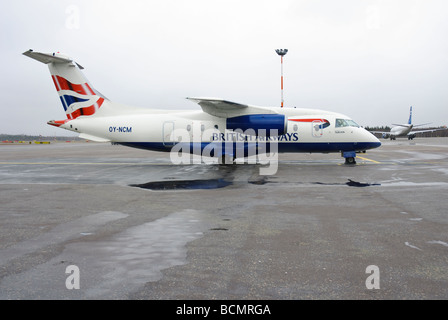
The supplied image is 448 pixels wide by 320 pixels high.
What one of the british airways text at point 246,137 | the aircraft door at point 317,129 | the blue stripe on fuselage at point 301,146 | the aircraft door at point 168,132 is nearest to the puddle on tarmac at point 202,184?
the british airways text at point 246,137

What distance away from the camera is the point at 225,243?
5805 mm

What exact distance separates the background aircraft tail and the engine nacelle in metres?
8.94

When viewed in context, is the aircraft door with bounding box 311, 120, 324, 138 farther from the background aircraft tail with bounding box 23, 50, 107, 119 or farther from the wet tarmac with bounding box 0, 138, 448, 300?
the background aircraft tail with bounding box 23, 50, 107, 119

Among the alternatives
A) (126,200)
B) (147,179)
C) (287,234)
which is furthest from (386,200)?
(147,179)

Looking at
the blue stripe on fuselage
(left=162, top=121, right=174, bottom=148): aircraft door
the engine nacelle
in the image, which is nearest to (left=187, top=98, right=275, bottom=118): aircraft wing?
the engine nacelle

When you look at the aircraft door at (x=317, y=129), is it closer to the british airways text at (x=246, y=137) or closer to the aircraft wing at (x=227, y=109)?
the british airways text at (x=246, y=137)

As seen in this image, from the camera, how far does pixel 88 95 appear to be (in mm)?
21375

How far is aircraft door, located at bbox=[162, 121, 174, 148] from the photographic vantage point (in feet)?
68.3

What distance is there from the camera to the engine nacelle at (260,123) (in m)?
19.3

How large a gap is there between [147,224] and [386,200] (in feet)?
22.8

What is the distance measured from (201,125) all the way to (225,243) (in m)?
15.3
